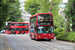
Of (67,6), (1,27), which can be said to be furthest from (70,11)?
(1,27)

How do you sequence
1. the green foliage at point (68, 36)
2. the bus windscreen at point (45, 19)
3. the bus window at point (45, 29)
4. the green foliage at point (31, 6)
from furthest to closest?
the green foliage at point (31, 6) < the bus window at point (45, 29) < the bus windscreen at point (45, 19) < the green foliage at point (68, 36)

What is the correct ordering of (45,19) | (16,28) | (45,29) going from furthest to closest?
Answer: (16,28) < (45,29) < (45,19)

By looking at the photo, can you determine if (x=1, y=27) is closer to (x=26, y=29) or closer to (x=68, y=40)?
(x=68, y=40)

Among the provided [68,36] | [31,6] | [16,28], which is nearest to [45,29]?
[68,36]

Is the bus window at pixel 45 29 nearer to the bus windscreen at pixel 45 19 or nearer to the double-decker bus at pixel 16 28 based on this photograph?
the bus windscreen at pixel 45 19

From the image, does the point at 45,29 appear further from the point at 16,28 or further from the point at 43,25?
the point at 16,28

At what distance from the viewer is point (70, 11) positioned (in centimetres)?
3155

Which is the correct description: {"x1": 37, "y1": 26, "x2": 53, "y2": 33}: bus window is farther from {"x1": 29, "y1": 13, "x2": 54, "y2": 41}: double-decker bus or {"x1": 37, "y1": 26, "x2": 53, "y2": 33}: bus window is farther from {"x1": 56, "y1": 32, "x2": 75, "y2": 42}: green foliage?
{"x1": 56, "y1": 32, "x2": 75, "y2": 42}: green foliage

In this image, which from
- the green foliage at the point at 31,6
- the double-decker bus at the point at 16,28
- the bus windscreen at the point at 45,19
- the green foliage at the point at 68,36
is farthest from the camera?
the double-decker bus at the point at 16,28

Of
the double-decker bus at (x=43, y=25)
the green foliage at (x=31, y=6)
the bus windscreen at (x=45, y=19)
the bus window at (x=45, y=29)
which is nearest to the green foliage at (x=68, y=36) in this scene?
the double-decker bus at (x=43, y=25)

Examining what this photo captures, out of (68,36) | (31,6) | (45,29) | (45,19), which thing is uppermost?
(31,6)

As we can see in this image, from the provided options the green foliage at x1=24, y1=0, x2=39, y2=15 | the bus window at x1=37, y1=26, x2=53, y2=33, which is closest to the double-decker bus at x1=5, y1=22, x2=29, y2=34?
the green foliage at x1=24, y1=0, x2=39, y2=15

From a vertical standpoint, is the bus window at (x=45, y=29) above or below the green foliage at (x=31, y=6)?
below

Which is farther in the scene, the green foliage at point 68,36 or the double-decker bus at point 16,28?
the double-decker bus at point 16,28
